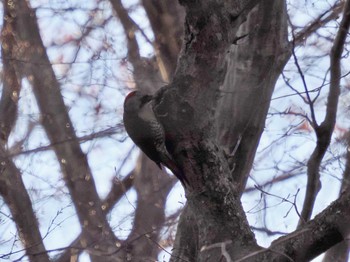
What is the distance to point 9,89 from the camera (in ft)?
24.4

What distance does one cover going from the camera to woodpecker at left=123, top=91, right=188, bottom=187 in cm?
542

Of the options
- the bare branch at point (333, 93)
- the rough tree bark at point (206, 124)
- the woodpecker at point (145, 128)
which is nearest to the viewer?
the rough tree bark at point (206, 124)

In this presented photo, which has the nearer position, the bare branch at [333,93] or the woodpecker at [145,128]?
the bare branch at [333,93]

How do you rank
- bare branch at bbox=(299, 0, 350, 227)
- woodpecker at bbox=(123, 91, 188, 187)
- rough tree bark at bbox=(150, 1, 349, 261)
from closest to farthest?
rough tree bark at bbox=(150, 1, 349, 261) → bare branch at bbox=(299, 0, 350, 227) → woodpecker at bbox=(123, 91, 188, 187)

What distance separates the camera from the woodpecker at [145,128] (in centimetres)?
542

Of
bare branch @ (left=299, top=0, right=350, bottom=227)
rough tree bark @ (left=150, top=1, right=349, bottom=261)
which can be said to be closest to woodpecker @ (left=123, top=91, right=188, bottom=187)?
rough tree bark @ (left=150, top=1, right=349, bottom=261)

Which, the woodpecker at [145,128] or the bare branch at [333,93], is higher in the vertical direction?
the woodpecker at [145,128]

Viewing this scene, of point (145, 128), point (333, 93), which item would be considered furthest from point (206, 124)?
point (145, 128)

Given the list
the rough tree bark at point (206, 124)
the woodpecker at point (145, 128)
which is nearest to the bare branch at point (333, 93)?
the rough tree bark at point (206, 124)

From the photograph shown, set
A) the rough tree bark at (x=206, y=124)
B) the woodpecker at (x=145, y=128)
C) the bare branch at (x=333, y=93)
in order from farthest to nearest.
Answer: the woodpecker at (x=145, y=128)
the bare branch at (x=333, y=93)
the rough tree bark at (x=206, y=124)

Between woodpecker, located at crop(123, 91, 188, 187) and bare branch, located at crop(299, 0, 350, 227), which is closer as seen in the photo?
bare branch, located at crop(299, 0, 350, 227)

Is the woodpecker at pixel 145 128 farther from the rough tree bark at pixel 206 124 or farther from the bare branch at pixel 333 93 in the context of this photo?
the bare branch at pixel 333 93

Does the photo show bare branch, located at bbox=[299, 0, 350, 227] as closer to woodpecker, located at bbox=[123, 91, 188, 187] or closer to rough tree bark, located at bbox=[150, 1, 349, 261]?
rough tree bark, located at bbox=[150, 1, 349, 261]

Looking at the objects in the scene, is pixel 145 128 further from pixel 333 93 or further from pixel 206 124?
pixel 333 93
